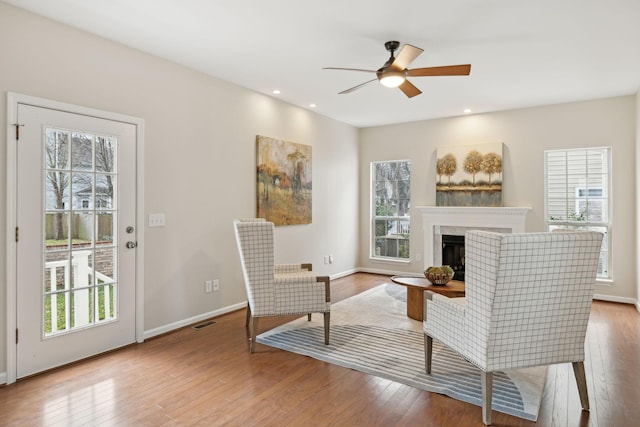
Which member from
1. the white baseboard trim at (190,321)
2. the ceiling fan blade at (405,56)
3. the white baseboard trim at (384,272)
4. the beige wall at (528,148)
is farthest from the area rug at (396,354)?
the beige wall at (528,148)

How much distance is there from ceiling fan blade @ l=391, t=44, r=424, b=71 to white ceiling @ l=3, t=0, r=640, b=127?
0.91 feet

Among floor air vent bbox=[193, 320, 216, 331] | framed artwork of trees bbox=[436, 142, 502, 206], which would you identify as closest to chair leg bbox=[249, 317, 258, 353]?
floor air vent bbox=[193, 320, 216, 331]

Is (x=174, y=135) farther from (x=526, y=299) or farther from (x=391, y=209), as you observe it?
(x=391, y=209)

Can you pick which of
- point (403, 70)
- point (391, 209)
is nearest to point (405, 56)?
point (403, 70)

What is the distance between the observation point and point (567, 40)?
10.6ft

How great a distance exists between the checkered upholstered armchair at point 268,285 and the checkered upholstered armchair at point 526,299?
1.37 m

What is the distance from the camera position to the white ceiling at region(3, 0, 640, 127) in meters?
2.72

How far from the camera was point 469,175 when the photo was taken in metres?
5.85

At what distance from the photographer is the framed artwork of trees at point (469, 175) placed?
223 inches

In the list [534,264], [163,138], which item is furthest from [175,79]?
[534,264]

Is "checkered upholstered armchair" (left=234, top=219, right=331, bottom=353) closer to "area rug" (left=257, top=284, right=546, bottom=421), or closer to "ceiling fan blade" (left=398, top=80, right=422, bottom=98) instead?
"area rug" (left=257, top=284, right=546, bottom=421)

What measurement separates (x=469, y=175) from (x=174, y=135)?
4.31 metres

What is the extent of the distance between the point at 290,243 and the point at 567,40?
381 cm

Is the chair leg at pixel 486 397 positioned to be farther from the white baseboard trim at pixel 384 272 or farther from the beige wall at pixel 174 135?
the white baseboard trim at pixel 384 272
